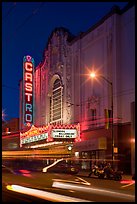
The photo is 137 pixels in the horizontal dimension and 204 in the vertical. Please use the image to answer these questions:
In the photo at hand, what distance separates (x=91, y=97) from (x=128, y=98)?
5787 mm

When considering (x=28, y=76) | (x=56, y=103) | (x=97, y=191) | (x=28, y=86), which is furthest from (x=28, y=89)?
(x=97, y=191)

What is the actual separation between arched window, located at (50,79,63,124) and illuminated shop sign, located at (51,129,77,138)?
471 centimetres

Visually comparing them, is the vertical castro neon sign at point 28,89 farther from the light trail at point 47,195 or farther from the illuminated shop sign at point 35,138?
the light trail at point 47,195

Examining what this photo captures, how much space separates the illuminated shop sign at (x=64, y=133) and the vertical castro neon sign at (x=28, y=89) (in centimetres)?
516

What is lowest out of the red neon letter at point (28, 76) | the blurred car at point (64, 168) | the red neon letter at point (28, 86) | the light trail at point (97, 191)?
the blurred car at point (64, 168)

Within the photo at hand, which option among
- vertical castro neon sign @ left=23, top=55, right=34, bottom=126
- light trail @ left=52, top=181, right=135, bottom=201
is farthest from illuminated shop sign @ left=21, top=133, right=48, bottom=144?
light trail @ left=52, top=181, right=135, bottom=201

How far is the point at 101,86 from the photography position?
A: 39.0 metres

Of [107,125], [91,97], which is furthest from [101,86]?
[107,125]

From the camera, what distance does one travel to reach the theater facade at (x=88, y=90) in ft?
118

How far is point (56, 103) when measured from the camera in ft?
158

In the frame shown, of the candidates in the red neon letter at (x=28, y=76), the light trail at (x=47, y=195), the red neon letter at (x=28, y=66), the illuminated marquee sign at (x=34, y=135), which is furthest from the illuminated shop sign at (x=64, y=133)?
the light trail at (x=47, y=195)

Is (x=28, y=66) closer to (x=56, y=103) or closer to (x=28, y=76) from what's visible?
(x=28, y=76)

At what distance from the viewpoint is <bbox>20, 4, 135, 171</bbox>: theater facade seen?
35.9 m

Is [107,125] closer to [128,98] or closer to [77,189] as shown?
[128,98]
